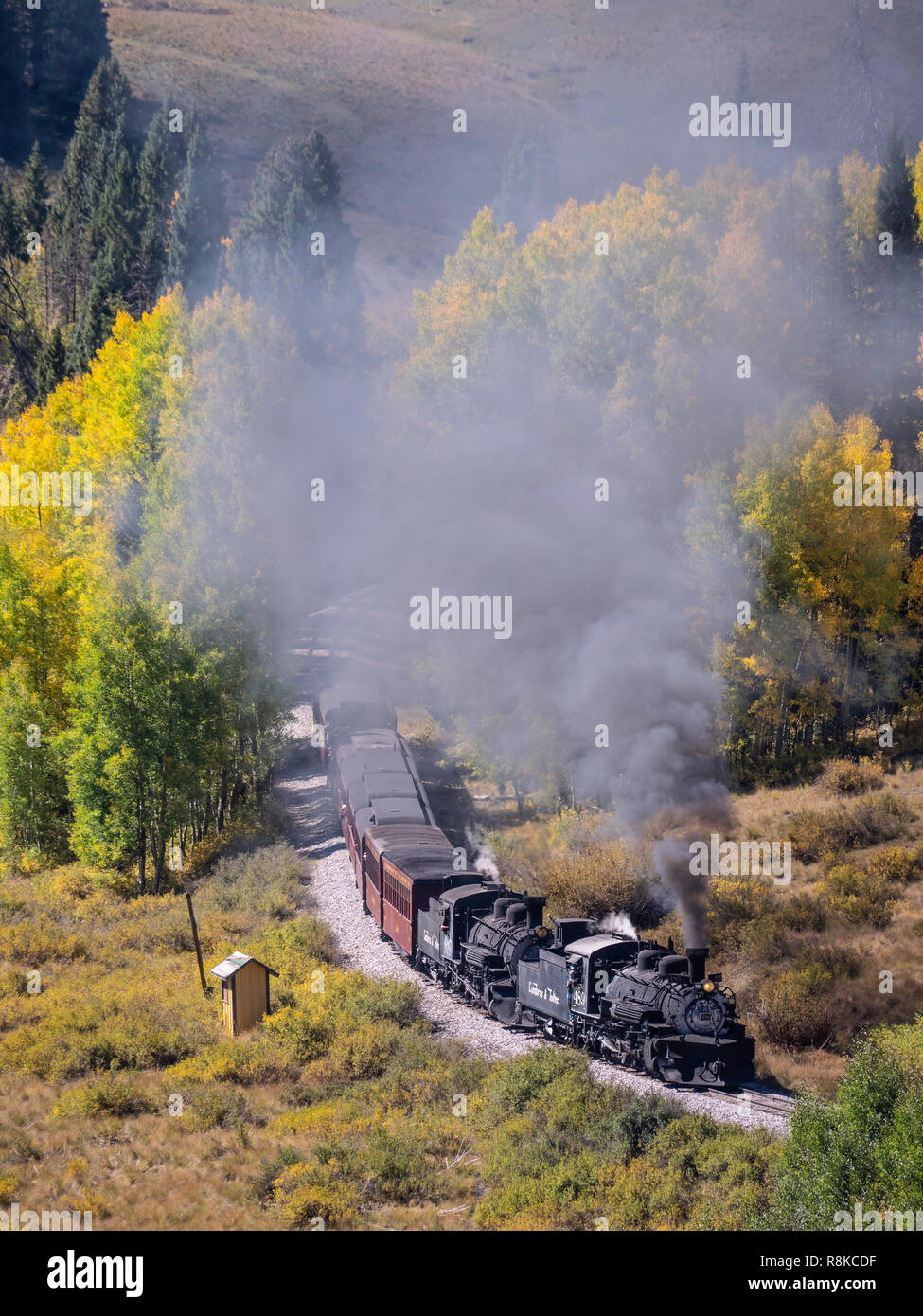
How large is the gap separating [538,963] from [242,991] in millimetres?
5911

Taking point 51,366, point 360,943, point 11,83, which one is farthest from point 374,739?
point 11,83

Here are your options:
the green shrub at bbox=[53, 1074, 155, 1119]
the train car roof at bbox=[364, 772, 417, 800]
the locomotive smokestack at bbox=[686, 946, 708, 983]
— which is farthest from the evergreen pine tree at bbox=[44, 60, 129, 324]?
the locomotive smokestack at bbox=[686, 946, 708, 983]

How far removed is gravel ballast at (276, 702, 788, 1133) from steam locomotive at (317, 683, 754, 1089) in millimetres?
325

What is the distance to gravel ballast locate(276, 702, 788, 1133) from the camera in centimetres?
1669

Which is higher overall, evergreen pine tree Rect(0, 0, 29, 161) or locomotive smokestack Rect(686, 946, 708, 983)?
evergreen pine tree Rect(0, 0, 29, 161)

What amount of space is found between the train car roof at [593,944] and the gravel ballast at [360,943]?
2104 mm

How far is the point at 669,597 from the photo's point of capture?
31.3 meters

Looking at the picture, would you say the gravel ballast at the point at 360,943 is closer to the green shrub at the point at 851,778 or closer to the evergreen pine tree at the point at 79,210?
the green shrub at the point at 851,778

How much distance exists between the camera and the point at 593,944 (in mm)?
18281

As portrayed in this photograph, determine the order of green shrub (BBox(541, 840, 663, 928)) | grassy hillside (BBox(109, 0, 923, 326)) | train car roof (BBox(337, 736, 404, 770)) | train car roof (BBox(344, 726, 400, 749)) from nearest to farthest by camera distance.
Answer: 1. green shrub (BBox(541, 840, 663, 928))
2. train car roof (BBox(337, 736, 404, 770))
3. train car roof (BBox(344, 726, 400, 749))
4. grassy hillside (BBox(109, 0, 923, 326))

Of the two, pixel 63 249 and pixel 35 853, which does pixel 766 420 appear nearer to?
pixel 35 853

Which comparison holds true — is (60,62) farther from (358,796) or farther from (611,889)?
(611,889)

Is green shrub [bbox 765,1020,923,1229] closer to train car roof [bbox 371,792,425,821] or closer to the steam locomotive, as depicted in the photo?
the steam locomotive

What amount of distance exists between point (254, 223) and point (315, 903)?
42151mm
